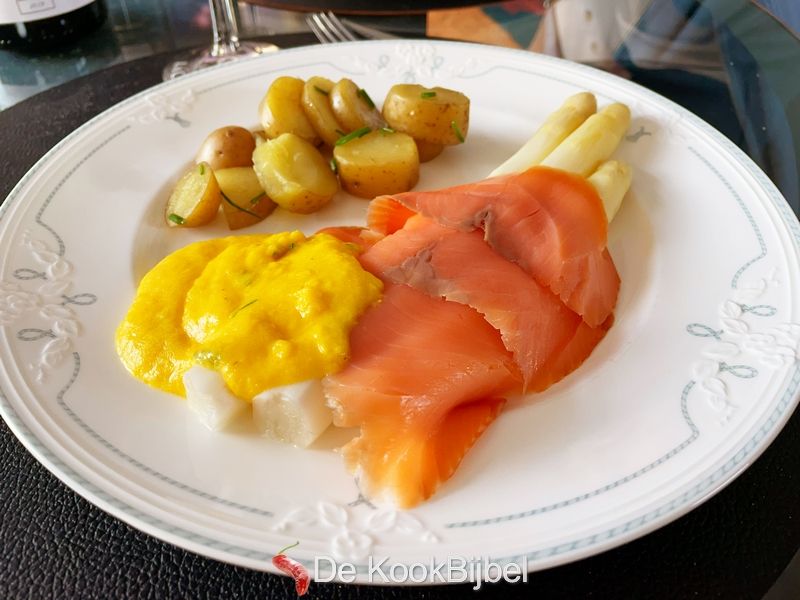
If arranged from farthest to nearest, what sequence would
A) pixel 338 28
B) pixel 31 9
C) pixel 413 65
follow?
1. pixel 338 28
2. pixel 31 9
3. pixel 413 65

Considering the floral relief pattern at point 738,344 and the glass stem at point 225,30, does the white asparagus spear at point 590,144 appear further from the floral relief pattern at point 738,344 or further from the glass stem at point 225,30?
the glass stem at point 225,30

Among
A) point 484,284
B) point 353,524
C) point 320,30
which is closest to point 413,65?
point 320,30

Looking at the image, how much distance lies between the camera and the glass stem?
8.95ft

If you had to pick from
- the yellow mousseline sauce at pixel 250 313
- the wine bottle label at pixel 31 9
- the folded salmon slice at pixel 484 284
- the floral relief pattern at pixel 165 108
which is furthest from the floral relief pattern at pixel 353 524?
the wine bottle label at pixel 31 9

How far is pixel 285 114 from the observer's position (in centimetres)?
204

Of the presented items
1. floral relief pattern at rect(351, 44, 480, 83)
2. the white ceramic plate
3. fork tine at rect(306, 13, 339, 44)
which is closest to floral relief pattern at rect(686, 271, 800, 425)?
the white ceramic plate

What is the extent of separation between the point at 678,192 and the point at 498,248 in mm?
653

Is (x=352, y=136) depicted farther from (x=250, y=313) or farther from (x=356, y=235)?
(x=250, y=313)

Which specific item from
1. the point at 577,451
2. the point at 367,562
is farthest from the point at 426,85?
the point at 367,562

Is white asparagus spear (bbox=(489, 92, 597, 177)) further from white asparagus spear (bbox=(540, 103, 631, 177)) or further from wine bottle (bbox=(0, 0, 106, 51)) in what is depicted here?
wine bottle (bbox=(0, 0, 106, 51))

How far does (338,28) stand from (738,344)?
221 cm

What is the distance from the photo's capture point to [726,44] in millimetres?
2469

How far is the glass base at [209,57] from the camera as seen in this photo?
8.90 ft

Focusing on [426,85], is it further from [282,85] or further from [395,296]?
[395,296]
